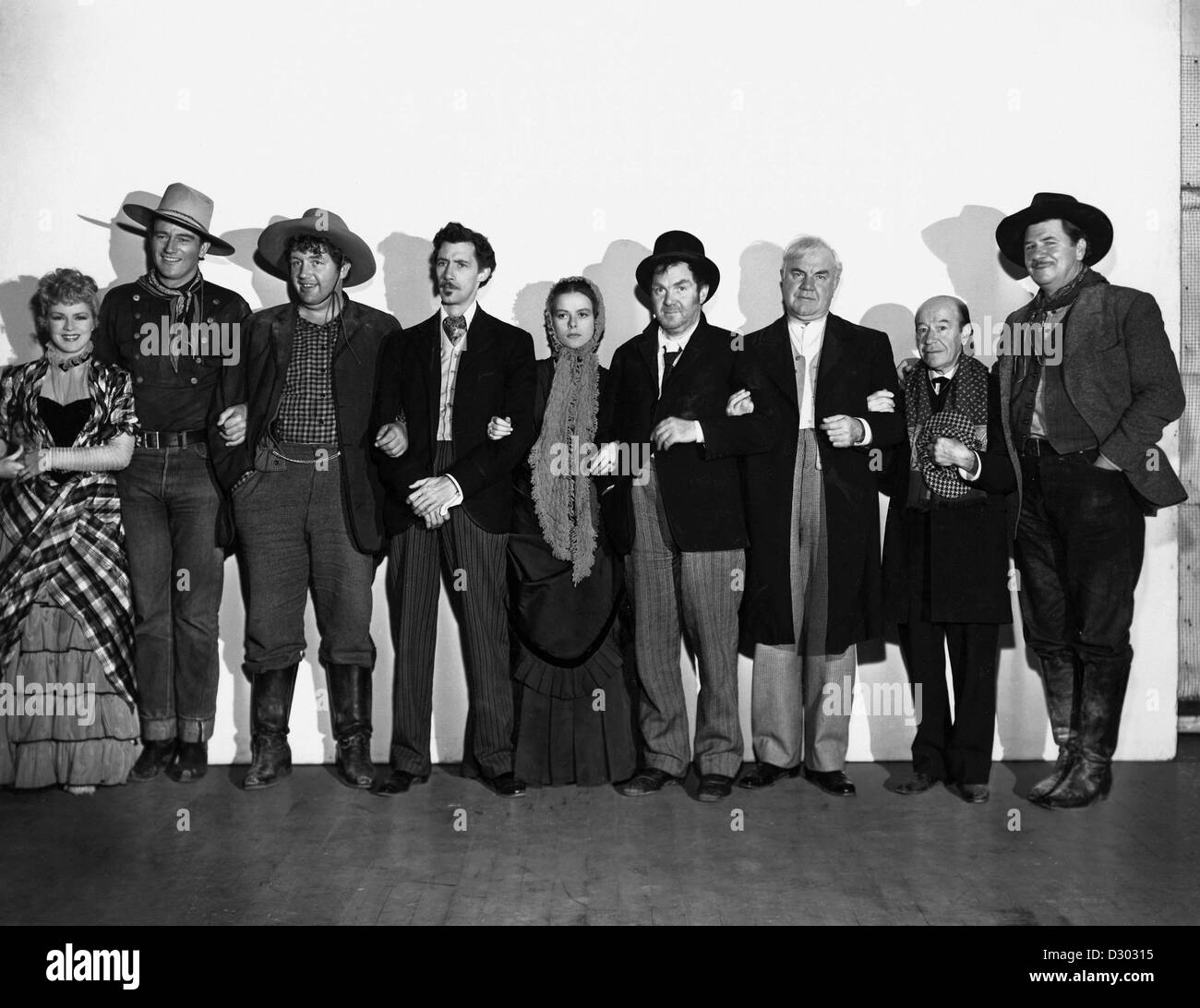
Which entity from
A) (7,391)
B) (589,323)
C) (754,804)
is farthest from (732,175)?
(7,391)

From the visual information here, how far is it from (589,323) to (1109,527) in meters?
2.01

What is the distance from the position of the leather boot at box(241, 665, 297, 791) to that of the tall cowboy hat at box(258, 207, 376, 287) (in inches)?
61.9

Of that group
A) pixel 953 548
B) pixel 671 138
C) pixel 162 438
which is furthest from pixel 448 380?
pixel 953 548

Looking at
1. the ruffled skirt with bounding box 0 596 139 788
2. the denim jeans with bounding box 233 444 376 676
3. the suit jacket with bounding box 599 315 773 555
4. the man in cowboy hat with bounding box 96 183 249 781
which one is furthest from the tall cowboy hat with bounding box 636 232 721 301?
the ruffled skirt with bounding box 0 596 139 788

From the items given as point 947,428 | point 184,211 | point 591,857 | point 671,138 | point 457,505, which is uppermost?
point 671,138

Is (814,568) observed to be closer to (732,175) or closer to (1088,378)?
(1088,378)

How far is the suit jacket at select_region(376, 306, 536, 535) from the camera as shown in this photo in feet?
15.9

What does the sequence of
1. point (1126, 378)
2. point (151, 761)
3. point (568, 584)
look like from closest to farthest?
point (1126, 378), point (568, 584), point (151, 761)

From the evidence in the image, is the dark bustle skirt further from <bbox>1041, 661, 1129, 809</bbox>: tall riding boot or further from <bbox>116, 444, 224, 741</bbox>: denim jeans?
<bbox>1041, 661, 1129, 809</bbox>: tall riding boot

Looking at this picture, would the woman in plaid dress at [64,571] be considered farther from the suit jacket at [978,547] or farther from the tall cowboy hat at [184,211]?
the suit jacket at [978,547]

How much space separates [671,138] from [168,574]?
8.57 feet

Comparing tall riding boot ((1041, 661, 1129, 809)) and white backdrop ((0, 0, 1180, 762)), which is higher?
white backdrop ((0, 0, 1180, 762))

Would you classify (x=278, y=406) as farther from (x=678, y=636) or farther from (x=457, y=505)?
(x=678, y=636)

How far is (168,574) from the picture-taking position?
506 cm
